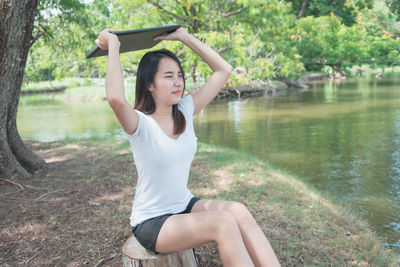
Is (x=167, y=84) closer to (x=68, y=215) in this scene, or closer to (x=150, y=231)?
(x=150, y=231)

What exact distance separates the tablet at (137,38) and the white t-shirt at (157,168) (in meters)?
0.46

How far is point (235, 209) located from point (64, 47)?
7.32m

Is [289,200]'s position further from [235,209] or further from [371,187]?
[235,209]

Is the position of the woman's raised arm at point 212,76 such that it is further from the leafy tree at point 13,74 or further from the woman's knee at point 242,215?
the leafy tree at point 13,74

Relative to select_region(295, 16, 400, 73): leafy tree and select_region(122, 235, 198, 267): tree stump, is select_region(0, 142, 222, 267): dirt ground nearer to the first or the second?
select_region(122, 235, 198, 267): tree stump

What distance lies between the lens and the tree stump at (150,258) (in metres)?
2.19

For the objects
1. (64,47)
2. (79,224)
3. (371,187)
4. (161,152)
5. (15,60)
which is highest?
(64,47)

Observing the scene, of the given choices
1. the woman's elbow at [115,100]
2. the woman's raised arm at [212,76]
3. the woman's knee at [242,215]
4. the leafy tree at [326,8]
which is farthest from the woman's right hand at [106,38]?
the leafy tree at [326,8]

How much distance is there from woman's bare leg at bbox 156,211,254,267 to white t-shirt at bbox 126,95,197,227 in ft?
0.45

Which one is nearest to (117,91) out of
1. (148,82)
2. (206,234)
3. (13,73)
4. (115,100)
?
(115,100)

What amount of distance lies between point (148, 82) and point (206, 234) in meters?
0.98

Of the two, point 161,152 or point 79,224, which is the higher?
point 161,152

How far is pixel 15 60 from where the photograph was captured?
15.0 ft

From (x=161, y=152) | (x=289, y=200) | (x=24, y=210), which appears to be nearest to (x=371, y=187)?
(x=289, y=200)
